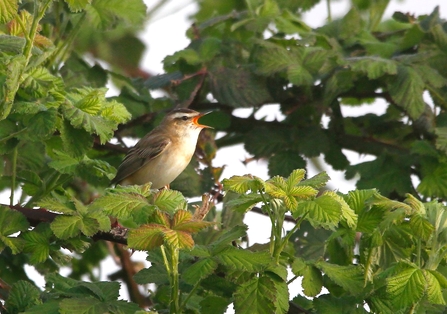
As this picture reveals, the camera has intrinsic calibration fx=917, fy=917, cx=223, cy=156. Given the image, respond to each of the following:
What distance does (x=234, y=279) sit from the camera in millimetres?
3389

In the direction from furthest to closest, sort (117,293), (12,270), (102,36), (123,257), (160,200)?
(102,36) → (123,257) → (12,270) → (117,293) → (160,200)

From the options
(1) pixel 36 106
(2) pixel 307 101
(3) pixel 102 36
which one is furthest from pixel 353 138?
(1) pixel 36 106

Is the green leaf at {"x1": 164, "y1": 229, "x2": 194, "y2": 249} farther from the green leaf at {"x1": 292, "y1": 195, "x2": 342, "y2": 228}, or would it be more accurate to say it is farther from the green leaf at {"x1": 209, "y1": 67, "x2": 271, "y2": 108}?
the green leaf at {"x1": 209, "y1": 67, "x2": 271, "y2": 108}

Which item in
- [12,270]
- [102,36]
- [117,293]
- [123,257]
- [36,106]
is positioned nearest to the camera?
[117,293]

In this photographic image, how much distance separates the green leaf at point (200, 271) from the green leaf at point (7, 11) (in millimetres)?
1187

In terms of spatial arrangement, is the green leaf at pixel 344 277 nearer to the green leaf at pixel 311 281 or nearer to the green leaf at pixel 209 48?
the green leaf at pixel 311 281

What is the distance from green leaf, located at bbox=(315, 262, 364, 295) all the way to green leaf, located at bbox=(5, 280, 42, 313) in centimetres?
110

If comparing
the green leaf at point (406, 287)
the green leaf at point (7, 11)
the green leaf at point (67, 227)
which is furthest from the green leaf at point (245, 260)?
the green leaf at point (7, 11)

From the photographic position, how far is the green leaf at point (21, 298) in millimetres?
3516

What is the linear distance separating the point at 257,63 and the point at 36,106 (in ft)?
7.07

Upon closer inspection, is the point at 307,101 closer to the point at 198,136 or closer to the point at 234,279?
the point at 198,136

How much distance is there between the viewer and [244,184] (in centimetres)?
317

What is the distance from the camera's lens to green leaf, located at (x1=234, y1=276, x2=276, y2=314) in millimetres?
3129

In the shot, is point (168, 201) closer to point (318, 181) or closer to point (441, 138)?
point (318, 181)
